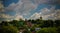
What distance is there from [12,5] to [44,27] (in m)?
0.66

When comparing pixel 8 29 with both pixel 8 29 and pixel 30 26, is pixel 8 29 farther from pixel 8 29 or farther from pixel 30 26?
pixel 30 26

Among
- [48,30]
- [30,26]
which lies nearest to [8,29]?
[30,26]

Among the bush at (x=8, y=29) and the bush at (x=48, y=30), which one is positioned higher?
the bush at (x=8, y=29)

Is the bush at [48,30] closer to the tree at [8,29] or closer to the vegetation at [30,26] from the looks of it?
the vegetation at [30,26]

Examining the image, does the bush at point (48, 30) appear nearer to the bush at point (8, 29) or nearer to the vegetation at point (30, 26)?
the vegetation at point (30, 26)

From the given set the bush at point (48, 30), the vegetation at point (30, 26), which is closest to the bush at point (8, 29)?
the vegetation at point (30, 26)

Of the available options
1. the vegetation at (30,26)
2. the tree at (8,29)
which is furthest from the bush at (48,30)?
the tree at (8,29)

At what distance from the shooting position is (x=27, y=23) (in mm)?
2980

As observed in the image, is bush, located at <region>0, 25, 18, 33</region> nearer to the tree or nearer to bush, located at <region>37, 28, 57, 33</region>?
the tree

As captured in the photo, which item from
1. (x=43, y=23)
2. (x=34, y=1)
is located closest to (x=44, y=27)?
(x=43, y=23)

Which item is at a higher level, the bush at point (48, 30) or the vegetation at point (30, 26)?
the vegetation at point (30, 26)

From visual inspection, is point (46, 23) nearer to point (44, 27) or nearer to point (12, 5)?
point (44, 27)

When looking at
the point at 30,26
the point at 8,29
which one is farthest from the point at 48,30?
the point at 8,29

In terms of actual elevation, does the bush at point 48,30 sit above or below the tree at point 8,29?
below
